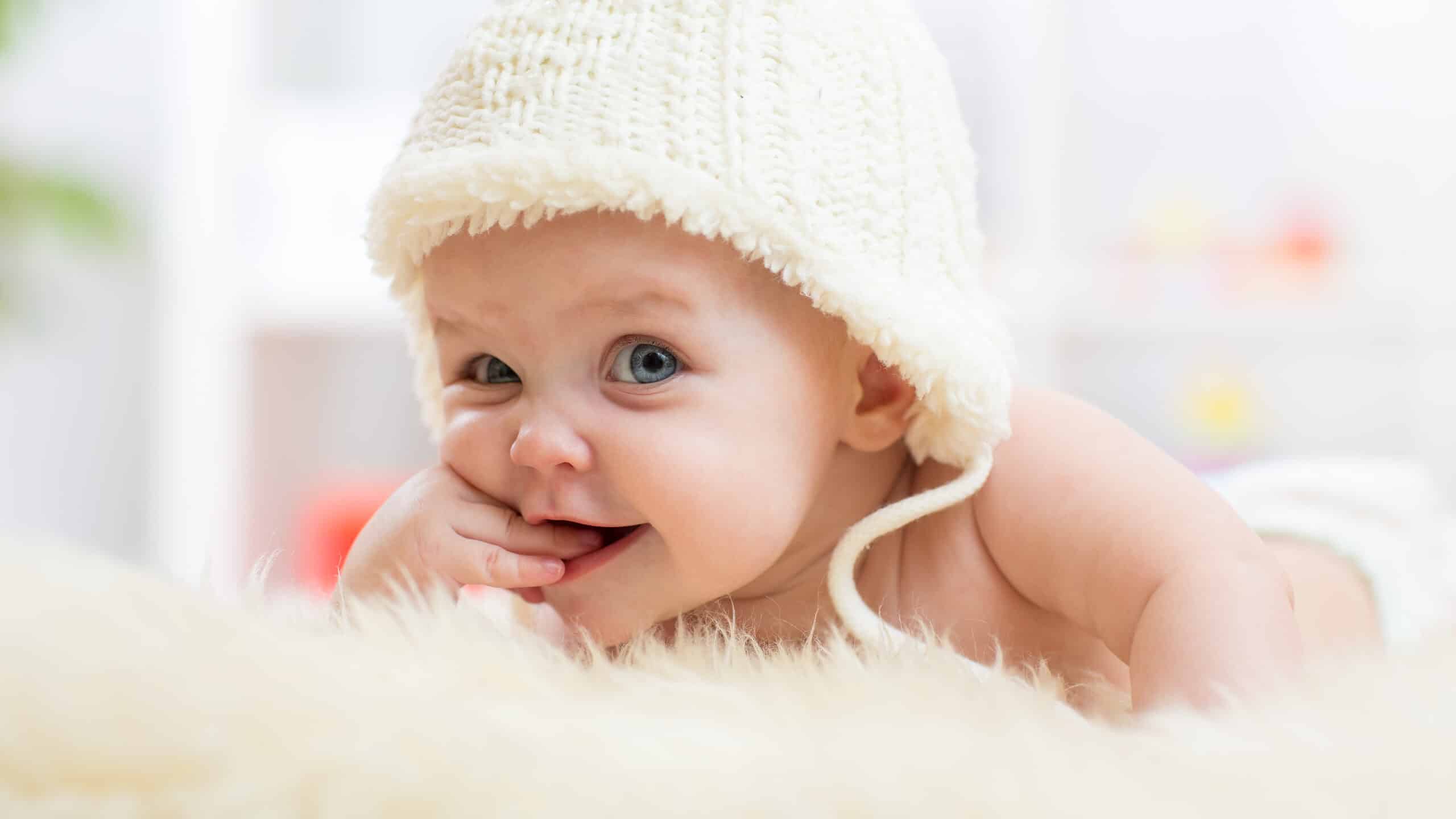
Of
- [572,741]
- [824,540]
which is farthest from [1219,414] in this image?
[572,741]

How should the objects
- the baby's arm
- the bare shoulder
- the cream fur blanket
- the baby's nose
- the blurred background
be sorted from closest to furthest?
1. the cream fur blanket
2. the baby's arm
3. the baby's nose
4. the bare shoulder
5. the blurred background

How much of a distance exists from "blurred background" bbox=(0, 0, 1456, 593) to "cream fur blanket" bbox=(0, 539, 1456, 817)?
2063 millimetres

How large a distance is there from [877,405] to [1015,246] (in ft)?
7.04

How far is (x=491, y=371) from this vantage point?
3.01ft

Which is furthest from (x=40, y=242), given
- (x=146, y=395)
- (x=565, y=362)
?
(x=565, y=362)

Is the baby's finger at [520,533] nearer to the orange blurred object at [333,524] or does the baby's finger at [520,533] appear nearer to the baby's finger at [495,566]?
the baby's finger at [495,566]

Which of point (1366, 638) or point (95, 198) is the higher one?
point (95, 198)

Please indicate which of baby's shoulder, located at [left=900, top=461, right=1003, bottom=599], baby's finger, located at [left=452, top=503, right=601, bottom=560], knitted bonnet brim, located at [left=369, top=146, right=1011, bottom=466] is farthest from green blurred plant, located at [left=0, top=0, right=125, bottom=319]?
baby's shoulder, located at [left=900, top=461, right=1003, bottom=599]

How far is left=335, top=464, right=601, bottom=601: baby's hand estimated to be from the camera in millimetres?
865

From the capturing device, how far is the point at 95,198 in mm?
2389

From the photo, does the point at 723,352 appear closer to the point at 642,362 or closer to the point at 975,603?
the point at 642,362

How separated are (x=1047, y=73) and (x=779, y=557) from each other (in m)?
2.32

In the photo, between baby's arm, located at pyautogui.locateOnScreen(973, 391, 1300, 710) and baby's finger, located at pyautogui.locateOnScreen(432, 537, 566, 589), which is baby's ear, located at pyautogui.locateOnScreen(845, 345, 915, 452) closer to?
baby's arm, located at pyautogui.locateOnScreen(973, 391, 1300, 710)

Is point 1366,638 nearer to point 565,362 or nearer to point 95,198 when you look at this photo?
point 565,362
